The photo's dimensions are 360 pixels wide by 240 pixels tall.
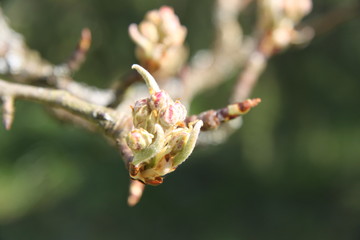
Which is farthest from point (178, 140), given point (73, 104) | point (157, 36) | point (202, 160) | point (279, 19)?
point (202, 160)

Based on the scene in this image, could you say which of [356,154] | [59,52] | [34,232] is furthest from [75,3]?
[356,154]

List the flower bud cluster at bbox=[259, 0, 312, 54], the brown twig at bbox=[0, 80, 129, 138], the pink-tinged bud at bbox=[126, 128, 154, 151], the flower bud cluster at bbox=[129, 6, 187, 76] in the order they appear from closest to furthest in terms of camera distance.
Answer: the pink-tinged bud at bbox=[126, 128, 154, 151] → the brown twig at bbox=[0, 80, 129, 138] → the flower bud cluster at bbox=[129, 6, 187, 76] → the flower bud cluster at bbox=[259, 0, 312, 54]

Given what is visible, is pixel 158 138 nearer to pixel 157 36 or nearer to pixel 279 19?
pixel 157 36

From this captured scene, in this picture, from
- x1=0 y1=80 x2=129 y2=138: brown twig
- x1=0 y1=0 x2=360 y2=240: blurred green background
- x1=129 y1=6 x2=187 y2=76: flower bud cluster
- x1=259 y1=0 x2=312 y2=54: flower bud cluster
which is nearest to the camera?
x1=0 y1=80 x2=129 y2=138: brown twig

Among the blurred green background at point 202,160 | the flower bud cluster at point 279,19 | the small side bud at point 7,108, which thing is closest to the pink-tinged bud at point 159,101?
the small side bud at point 7,108

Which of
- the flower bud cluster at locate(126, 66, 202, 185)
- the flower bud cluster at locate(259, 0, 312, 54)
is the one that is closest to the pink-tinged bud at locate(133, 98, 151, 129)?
the flower bud cluster at locate(126, 66, 202, 185)

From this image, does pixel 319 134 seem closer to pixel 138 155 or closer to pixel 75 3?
pixel 75 3

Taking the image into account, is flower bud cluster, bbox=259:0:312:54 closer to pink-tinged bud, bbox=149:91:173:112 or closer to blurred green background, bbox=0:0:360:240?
pink-tinged bud, bbox=149:91:173:112
